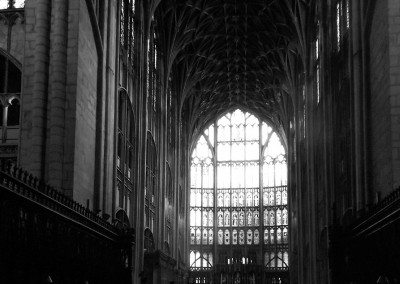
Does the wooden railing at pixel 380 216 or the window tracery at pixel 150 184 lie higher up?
the window tracery at pixel 150 184

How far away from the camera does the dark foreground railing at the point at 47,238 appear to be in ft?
49.0

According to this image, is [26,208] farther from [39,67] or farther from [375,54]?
[375,54]

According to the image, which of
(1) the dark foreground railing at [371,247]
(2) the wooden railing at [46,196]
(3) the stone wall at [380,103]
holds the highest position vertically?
(3) the stone wall at [380,103]

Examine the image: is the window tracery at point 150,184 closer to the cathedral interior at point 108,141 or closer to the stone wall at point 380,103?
the cathedral interior at point 108,141

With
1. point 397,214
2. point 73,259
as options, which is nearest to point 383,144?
point 397,214

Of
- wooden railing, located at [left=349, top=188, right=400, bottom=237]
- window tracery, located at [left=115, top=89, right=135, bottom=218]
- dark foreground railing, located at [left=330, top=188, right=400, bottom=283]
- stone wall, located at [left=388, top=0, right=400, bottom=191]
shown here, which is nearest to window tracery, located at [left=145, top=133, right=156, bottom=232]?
window tracery, located at [left=115, top=89, right=135, bottom=218]

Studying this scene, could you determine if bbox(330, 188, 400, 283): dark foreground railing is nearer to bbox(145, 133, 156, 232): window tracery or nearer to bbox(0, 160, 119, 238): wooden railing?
bbox(0, 160, 119, 238): wooden railing

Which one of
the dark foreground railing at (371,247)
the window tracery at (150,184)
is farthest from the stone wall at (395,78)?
the window tracery at (150,184)

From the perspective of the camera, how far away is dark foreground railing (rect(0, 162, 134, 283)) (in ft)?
49.0

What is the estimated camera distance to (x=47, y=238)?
55.8ft

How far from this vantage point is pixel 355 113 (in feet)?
82.9

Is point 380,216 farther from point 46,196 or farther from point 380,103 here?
point 46,196

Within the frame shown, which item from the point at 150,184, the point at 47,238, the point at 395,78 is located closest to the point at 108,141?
the point at 47,238

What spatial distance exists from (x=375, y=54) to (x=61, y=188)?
11987mm
